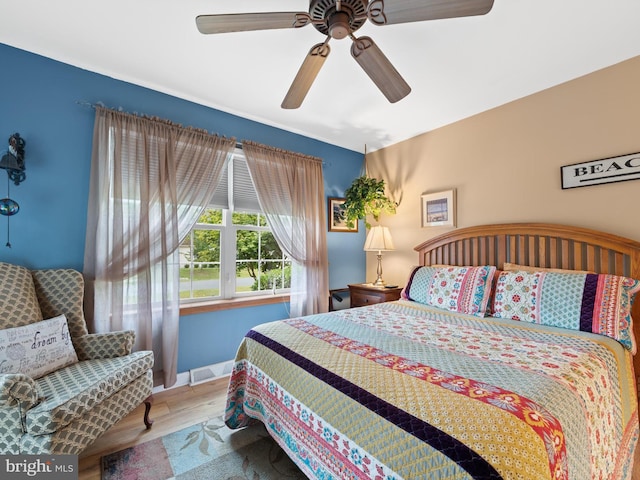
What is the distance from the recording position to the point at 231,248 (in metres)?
2.89

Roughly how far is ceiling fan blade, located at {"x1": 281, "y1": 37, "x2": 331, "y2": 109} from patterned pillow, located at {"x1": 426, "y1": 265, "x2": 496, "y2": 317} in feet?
6.05

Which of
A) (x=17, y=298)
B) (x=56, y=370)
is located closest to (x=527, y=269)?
(x=56, y=370)

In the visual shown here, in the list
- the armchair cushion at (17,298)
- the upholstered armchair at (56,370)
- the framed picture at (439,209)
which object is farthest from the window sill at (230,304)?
the framed picture at (439,209)

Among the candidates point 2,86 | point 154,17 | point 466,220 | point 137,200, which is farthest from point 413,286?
point 2,86

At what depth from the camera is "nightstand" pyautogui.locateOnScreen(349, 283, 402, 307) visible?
309 cm

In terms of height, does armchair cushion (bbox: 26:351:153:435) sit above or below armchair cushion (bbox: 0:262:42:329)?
below

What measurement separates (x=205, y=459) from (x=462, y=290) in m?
2.11

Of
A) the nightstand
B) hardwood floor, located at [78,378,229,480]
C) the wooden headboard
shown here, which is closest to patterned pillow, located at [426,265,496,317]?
the wooden headboard

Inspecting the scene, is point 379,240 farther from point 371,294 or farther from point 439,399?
point 439,399

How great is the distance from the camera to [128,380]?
1.69 m

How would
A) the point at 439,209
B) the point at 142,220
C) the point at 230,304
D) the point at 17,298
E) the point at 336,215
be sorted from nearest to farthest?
1. the point at 17,298
2. the point at 142,220
3. the point at 230,304
4. the point at 439,209
5. the point at 336,215

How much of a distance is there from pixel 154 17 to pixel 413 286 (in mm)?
2729

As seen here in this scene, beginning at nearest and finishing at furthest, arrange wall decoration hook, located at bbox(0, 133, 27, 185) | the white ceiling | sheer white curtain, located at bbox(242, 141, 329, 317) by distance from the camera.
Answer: the white ceiling → wall decoration hook, located at bbox(0, 133, 27, 185) → sheer white curtain, located at bbox(242, 141, 329, 317)

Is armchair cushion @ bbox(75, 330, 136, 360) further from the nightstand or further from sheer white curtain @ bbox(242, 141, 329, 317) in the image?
the nightstand
